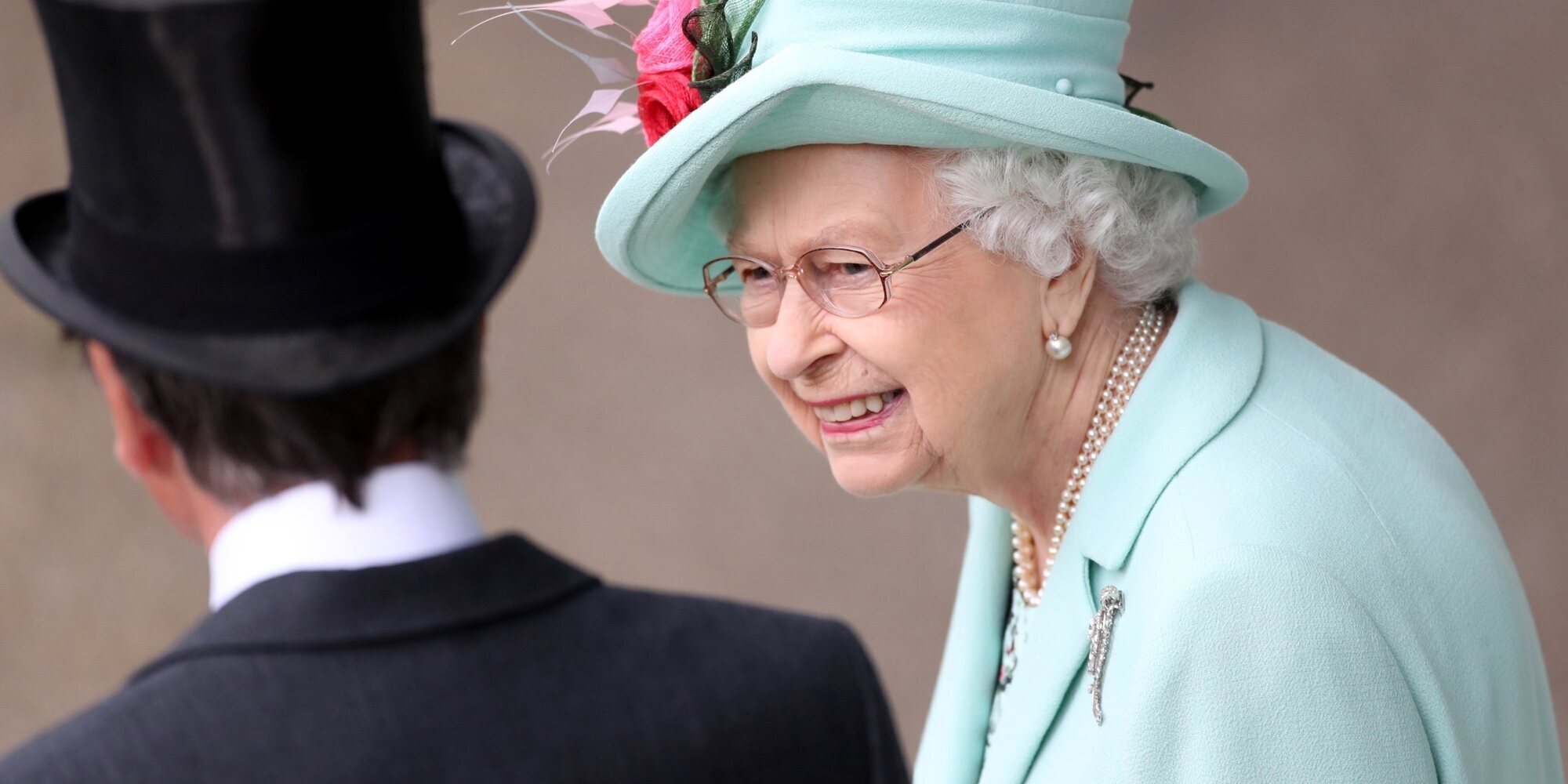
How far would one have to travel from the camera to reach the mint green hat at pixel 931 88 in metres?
1.60

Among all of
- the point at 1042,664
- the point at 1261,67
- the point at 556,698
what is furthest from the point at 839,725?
the point at 1261,67

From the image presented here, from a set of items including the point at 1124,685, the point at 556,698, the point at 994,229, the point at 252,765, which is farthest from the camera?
the point at 994,229

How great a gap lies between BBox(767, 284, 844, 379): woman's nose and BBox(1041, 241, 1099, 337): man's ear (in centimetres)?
26

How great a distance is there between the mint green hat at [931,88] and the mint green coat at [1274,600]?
29cm

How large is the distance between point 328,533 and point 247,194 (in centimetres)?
31

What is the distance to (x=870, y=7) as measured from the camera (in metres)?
1.65

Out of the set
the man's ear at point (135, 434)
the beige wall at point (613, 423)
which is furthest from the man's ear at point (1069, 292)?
the beige wall at point (613, 423)

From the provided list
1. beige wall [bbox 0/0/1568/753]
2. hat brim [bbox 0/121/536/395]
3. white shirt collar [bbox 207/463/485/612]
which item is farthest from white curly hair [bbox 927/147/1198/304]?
beige wall [bbox 0/0/1568/753]

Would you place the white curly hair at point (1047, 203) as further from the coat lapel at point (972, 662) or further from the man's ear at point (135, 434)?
the man's ear at point (135, 434)

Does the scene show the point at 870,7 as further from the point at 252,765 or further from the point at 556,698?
the point at 252,765

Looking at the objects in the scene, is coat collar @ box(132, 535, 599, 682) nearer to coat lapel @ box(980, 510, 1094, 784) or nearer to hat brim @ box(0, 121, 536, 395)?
hat brim @ box(0, 121, 536, 395)

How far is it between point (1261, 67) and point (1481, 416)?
3.99ft

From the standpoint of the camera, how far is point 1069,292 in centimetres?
178

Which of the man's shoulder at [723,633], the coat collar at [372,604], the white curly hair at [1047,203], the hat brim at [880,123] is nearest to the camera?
the coat collar at [372,604]
